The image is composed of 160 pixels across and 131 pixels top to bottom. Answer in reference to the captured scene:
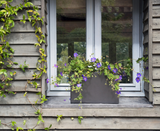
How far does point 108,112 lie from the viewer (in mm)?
1267

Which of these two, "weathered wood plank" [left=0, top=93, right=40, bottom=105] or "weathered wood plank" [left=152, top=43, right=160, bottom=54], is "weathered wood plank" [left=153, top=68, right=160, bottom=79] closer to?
"weathered wood plank" [left=152, top=43, right=160, bottom=54]

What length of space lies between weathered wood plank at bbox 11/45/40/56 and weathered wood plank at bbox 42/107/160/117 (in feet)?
1.71

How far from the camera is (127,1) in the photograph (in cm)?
154

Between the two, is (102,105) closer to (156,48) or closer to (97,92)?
(97,92)

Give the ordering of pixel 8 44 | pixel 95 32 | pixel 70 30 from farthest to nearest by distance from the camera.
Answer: pixel 70 30, pixel 95 32, pixel 8 44

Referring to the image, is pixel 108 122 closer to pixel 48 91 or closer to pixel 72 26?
pixel 48 91

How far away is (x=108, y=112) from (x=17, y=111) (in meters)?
0.81

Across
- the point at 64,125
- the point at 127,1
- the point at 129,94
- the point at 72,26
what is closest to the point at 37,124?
the point at 64,125

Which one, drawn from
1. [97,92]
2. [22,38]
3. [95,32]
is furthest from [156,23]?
[22,38]

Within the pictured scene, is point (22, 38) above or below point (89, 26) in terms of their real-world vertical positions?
below

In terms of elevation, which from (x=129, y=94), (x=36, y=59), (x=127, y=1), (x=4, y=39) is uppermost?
(x=127, y=1)

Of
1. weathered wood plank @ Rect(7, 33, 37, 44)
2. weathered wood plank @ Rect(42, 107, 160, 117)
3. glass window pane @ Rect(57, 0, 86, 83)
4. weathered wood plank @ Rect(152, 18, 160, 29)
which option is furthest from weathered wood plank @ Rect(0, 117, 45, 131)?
weathered wood plank @ Rect(152, 18, 160, 29)

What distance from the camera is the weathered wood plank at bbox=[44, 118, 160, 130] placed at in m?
1.28

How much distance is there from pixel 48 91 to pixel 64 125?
37 cm
